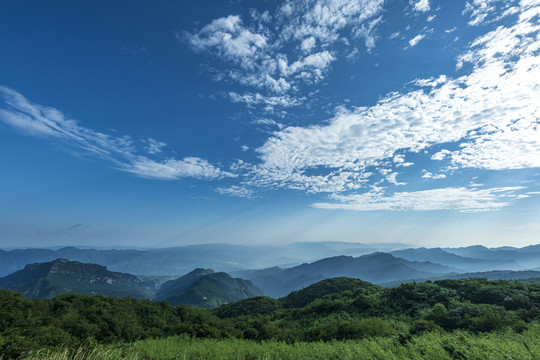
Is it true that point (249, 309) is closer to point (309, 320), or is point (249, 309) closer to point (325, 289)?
point (325, 289)

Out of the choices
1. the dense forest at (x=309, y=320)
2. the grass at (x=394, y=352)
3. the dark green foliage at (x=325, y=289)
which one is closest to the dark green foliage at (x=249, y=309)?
the dark green foliage at (x=325, y=289)

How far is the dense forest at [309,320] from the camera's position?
22.2 meters

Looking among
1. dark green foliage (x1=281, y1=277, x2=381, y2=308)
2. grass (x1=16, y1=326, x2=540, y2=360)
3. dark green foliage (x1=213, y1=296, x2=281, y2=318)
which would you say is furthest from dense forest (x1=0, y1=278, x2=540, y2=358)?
dark green foliage (x1=281, y1=277, x2=381, y2=308)

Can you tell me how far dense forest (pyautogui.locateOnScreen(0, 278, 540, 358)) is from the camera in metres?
22.2

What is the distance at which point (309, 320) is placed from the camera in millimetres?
42625

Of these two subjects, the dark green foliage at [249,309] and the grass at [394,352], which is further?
the dark green foliage at [249,309]

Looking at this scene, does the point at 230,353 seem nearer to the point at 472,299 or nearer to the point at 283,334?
the point at 283,334

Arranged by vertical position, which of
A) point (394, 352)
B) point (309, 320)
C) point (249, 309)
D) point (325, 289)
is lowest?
point (249, 309)

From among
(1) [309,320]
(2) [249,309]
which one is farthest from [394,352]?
(2) [249,309]

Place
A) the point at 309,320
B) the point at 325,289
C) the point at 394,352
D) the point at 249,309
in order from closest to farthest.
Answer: the point at 394,352, the point at 309,320, the point at 249,309, the point at 325,289

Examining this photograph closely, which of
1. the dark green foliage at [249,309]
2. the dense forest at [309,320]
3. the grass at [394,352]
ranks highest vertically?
the grass at [394,352]

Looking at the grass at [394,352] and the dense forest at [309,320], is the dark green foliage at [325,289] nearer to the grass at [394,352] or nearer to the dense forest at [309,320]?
the dense forest at [309,320]

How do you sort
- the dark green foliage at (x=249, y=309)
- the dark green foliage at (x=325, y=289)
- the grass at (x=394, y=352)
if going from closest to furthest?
the grass at (x=394, y=352) < the dark green foliage at (x=249, y=309) < the dark green foliage at (x=325, y=289)

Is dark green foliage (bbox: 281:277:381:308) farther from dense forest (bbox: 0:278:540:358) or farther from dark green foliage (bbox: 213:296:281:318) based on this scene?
dense forest (bbox: 0:278:540:358)
